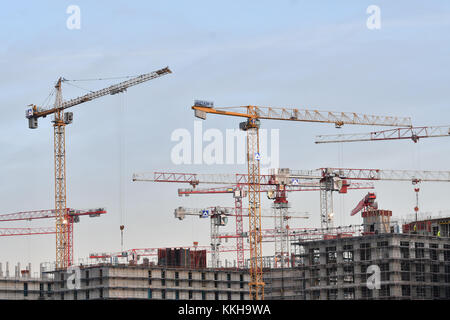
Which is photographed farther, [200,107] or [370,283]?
[200,107]

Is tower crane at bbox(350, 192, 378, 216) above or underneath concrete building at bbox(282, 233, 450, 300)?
above

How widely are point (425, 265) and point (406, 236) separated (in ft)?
24.3

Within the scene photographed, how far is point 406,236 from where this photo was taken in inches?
6791

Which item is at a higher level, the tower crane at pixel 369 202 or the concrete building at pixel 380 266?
the tower crane at pixel 369 202

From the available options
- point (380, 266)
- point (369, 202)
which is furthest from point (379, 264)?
point (369, 202)

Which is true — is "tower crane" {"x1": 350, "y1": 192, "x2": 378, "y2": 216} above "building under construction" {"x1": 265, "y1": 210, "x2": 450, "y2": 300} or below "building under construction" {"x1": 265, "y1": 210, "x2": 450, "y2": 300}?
above

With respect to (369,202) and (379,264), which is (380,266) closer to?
(379,264)

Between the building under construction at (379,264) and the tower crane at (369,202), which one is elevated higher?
the tower crane at (369,202)

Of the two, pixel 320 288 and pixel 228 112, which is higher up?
pixel 228 112
